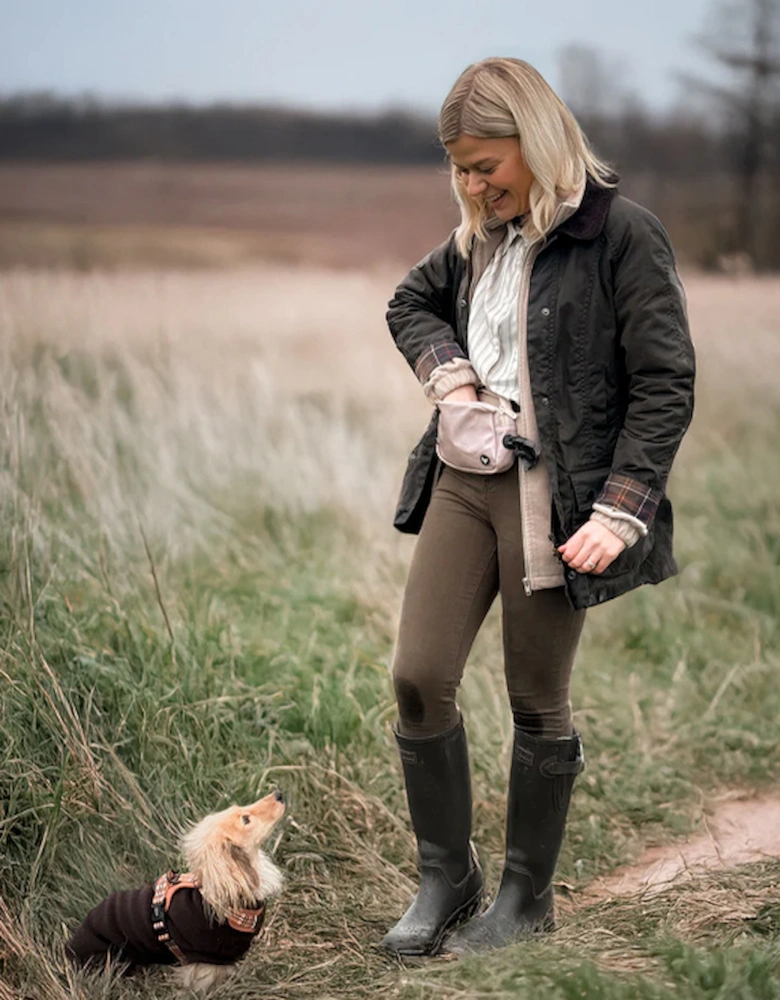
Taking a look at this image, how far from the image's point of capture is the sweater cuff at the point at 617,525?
8.49 feet

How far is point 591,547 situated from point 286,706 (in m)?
1.56

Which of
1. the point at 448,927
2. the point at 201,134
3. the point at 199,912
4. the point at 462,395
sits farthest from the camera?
the point at 201,134

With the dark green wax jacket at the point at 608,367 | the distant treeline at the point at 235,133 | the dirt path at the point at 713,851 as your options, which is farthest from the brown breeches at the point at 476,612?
the distant treeline at the point at 235,133

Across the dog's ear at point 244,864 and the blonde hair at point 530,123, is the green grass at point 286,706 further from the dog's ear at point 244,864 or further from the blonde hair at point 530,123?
the blonde hair at point 530,123

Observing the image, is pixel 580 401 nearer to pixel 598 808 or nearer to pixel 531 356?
pixel 531 356

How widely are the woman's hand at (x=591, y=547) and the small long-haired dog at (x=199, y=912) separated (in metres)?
0.90

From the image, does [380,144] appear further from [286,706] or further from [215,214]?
[286,706]

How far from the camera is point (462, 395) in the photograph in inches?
110

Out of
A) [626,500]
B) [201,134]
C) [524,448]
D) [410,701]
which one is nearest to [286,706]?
[410,701]

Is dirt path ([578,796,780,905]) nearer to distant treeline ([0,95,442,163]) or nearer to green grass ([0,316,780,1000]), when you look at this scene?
green grass ([0,316,780,1000])

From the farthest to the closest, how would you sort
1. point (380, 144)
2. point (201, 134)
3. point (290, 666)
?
point (380, 144) < point (201, 134) < point (290, 666)

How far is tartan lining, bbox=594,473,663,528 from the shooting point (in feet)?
8.48

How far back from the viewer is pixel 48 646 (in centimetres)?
346

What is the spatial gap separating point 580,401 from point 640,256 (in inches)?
12.7
